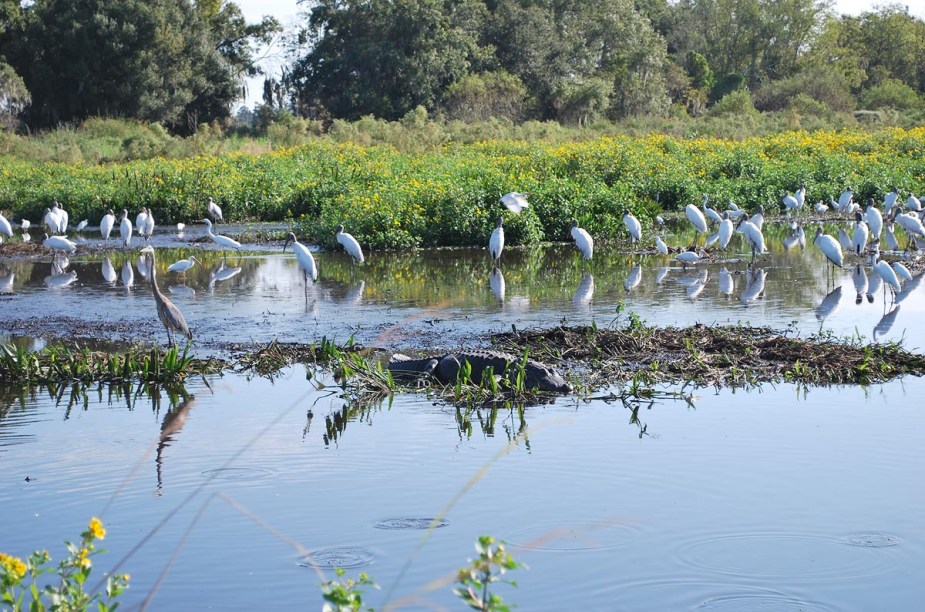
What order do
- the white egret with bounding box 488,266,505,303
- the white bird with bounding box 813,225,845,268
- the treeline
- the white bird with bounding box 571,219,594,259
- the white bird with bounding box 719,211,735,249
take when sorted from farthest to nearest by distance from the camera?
the treeline, the white bird with bounding box 719,211,735,249, the white bird with bounding box 571,219,594,259, the white bird with bounding box 813,225,845,268, the white egret with bounding box 488,266,505,303

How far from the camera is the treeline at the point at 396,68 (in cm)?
4609

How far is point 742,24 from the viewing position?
232 feet

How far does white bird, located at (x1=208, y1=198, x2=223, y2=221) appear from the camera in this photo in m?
22.9

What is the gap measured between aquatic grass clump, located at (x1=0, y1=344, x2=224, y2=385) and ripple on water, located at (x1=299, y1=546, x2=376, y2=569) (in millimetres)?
4240

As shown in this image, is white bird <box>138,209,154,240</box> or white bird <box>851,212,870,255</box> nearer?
white bird <box>851,212,870,255</box>

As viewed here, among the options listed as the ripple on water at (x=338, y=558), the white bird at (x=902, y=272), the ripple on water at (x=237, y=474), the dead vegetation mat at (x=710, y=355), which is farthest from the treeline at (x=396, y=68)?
the ripple on water at (x=338, y=558)

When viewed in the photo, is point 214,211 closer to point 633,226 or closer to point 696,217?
point 633,226

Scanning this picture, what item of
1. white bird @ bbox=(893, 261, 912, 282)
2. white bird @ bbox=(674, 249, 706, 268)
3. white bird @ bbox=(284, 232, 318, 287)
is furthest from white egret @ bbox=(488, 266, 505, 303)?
white bird @ bbox=(893, 261, 912, 282)

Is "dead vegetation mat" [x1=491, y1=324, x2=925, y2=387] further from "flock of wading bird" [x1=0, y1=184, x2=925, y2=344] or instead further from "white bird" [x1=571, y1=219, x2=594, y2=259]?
"white bird" [x1=571, y1=219, x2=594, y2=259]

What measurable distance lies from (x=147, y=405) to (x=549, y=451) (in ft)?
11.1

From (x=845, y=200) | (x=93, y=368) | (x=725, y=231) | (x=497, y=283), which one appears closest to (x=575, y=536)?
(x=93, y=368)

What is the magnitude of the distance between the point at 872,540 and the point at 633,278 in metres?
10.2

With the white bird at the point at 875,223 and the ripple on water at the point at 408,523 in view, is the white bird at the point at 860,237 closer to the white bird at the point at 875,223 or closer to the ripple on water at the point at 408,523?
the white bird at the point at 875,223

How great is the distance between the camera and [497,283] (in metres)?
15.3
